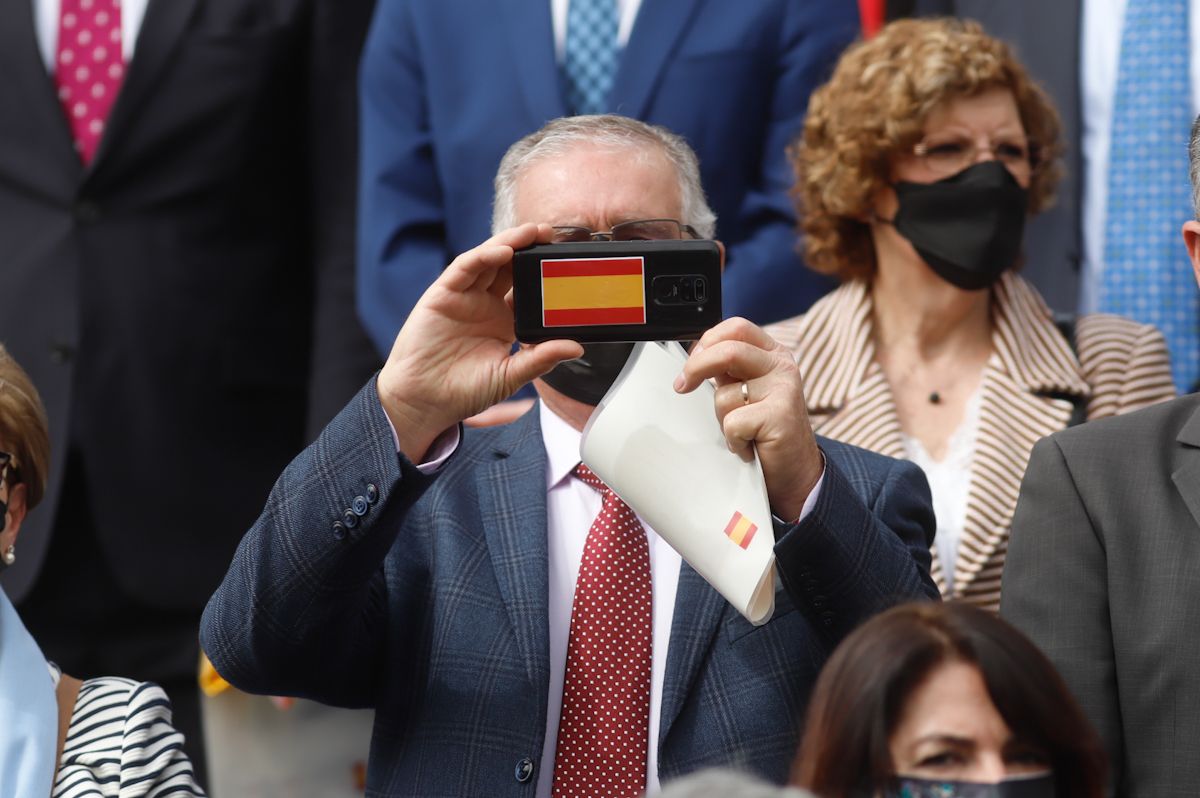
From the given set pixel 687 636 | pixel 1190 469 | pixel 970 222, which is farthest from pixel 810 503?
pixel 970 222

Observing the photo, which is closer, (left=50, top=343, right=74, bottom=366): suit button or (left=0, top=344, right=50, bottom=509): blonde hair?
(left=0, top=344, right=50, bottom=509): blonde hair

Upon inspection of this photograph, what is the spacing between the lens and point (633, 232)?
10.2 ft

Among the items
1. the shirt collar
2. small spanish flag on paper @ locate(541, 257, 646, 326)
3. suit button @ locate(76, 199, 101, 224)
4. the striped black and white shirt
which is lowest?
the striped black and white shirt

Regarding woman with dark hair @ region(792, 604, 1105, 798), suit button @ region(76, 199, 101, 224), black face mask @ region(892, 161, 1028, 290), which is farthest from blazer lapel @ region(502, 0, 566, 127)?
woman with dark hair @ region(792, 604, 1105, 798)

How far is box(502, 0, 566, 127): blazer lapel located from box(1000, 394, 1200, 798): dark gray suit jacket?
1.74 meters

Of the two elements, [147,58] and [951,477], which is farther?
[147,58]

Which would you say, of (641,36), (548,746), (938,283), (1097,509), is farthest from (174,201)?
(1097,509)

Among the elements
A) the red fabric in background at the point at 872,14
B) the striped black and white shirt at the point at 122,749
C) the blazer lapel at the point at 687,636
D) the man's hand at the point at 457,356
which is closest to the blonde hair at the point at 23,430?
the striped black and white shirt at the point at 122,749

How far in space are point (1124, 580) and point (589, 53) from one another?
2107 millimetres

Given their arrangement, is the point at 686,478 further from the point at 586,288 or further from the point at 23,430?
the point at 23,430

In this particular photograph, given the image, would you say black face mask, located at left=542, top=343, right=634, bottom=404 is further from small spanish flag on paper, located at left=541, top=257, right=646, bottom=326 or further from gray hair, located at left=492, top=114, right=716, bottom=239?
gray hair, located at left=492, top=114, right=716, bottom=239

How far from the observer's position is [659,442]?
2.66m

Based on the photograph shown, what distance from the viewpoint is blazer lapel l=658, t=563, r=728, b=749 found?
9.35ft

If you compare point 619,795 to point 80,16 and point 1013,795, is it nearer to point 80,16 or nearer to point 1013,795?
point 1013,795
